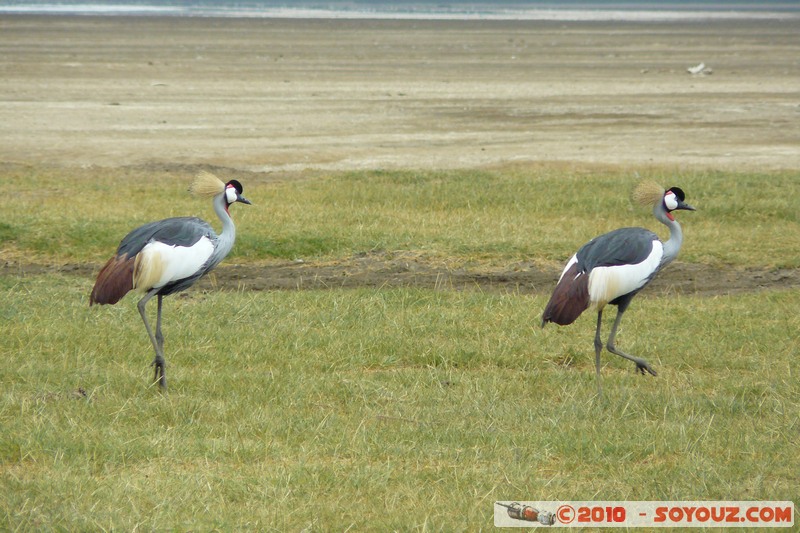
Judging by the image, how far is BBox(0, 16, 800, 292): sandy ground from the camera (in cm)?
1720

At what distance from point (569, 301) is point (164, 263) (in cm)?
246

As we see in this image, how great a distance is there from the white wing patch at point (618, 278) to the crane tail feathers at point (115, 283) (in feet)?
9.18

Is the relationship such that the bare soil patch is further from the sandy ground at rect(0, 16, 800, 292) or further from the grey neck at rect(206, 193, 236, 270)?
the grey neck at rect(206, 193, 236, 270)

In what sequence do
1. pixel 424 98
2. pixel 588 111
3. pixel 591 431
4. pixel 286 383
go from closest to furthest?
1. pixel 591 431
2. pixel 286 383
3. pixel 588 111
4. pixel 424 98

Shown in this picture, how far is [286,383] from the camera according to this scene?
702 centimetres

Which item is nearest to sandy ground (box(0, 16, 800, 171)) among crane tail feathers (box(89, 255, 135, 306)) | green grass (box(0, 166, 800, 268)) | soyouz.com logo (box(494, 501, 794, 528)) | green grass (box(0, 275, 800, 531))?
green grass (box(0, 166, 800, 268))

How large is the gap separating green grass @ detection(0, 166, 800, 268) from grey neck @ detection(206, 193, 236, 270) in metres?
3.39

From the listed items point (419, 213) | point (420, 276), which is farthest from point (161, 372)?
point (419, 213)

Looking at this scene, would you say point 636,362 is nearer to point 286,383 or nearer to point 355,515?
point 286,383

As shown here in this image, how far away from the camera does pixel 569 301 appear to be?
6793 mm

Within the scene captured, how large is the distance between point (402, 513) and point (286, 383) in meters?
2.06

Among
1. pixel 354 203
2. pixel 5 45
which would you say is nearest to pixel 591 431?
pixel 354 203

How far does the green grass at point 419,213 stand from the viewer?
1105cm

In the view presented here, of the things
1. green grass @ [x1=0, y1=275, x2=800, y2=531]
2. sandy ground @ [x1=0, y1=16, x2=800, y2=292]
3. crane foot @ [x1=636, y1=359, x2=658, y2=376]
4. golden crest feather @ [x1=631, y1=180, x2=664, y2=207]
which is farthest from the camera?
sandy ground @ [x1=0, y1=16, x2=800, y2=292]
